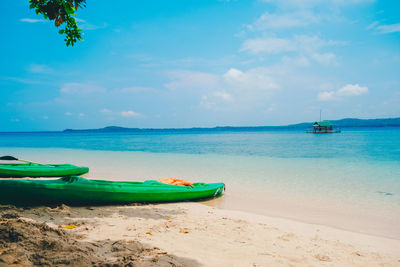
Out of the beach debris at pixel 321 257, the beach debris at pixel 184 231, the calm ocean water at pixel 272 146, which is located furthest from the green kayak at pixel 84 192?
the calm ocean water at pixel 272 146

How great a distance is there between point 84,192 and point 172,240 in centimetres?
313

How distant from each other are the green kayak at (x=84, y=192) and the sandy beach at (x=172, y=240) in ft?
0.99

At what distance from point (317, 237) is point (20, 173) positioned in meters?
11.6

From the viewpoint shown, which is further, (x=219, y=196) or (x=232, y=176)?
(x=232, y=176)

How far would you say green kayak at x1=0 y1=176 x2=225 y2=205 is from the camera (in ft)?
19.9

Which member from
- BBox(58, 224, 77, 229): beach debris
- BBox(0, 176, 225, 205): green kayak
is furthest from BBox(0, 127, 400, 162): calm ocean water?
BBox(58, 224, 77, 229): beach debris

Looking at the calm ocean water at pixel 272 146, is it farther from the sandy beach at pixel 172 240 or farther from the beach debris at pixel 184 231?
the beach debris at pixel 184 231

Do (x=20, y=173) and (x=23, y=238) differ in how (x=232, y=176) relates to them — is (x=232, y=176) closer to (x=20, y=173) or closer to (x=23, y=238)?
(x=20, y=173)

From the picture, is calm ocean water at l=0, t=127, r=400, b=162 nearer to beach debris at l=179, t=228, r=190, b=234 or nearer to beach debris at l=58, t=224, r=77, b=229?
beach debris at l=179, t=228, r=190, b=234

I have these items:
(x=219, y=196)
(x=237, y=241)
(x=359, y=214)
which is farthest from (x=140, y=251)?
(x=359, y=214)

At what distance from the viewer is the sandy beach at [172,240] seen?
3324mm

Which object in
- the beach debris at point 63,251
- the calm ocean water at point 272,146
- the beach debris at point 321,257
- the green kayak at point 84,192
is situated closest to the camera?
the beach debris at point 63,251

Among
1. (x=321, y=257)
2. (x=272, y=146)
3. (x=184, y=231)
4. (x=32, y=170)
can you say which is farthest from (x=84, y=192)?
(x=272, y=146)

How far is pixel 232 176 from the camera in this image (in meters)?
14.0
